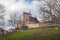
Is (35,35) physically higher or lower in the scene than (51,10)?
lower

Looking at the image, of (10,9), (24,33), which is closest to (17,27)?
(24,33)

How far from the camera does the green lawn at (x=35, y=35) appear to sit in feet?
15.5

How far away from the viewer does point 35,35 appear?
4.76 meters

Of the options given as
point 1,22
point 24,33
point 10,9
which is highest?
point 10,9

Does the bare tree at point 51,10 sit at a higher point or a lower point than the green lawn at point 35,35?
higher

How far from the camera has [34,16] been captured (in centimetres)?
485

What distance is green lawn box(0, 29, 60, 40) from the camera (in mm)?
4711

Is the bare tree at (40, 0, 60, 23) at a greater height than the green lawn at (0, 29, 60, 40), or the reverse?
the bare tree at (40, 0, 60, 23)

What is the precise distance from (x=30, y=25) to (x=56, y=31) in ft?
2.54

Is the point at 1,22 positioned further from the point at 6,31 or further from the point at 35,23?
the point at 35,23

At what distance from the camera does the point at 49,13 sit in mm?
4852

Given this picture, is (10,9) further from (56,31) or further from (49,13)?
(56,31)

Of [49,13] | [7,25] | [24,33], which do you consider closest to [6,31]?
[7,25]

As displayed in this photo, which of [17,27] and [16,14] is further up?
[16,14]
